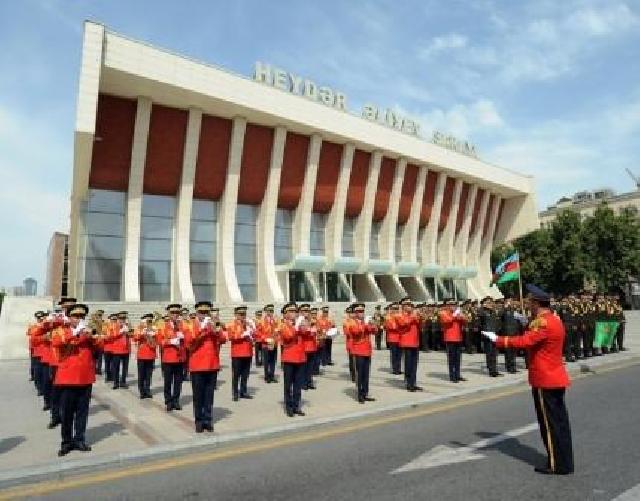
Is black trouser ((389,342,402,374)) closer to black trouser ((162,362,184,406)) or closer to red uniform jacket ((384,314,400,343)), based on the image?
red uniform jacket ((384,314,400,343))

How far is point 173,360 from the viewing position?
1121cm

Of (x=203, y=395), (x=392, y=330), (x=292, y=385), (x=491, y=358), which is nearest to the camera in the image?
(x=203, y=395)

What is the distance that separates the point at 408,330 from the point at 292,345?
346 cm

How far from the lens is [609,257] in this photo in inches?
1861

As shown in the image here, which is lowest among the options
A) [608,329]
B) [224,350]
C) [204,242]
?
[224,350]

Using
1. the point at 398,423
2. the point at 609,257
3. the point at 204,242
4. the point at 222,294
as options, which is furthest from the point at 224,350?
the point at 609,257

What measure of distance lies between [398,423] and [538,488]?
12.4ft

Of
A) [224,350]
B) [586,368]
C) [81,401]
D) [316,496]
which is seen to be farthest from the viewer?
[224,350]

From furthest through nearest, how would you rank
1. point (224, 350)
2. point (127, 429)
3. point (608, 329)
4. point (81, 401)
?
point (224, 350)
point (608, 329)
point (127, 429)
point (81, 401)

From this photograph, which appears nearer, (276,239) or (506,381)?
(506,381)

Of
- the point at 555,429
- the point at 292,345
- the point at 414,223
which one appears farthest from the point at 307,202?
the point at 555,429

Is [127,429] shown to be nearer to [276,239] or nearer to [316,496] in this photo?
[316,496]

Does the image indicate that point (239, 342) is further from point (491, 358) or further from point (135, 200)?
point (135, 200)

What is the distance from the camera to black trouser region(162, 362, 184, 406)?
1084 centimetres
